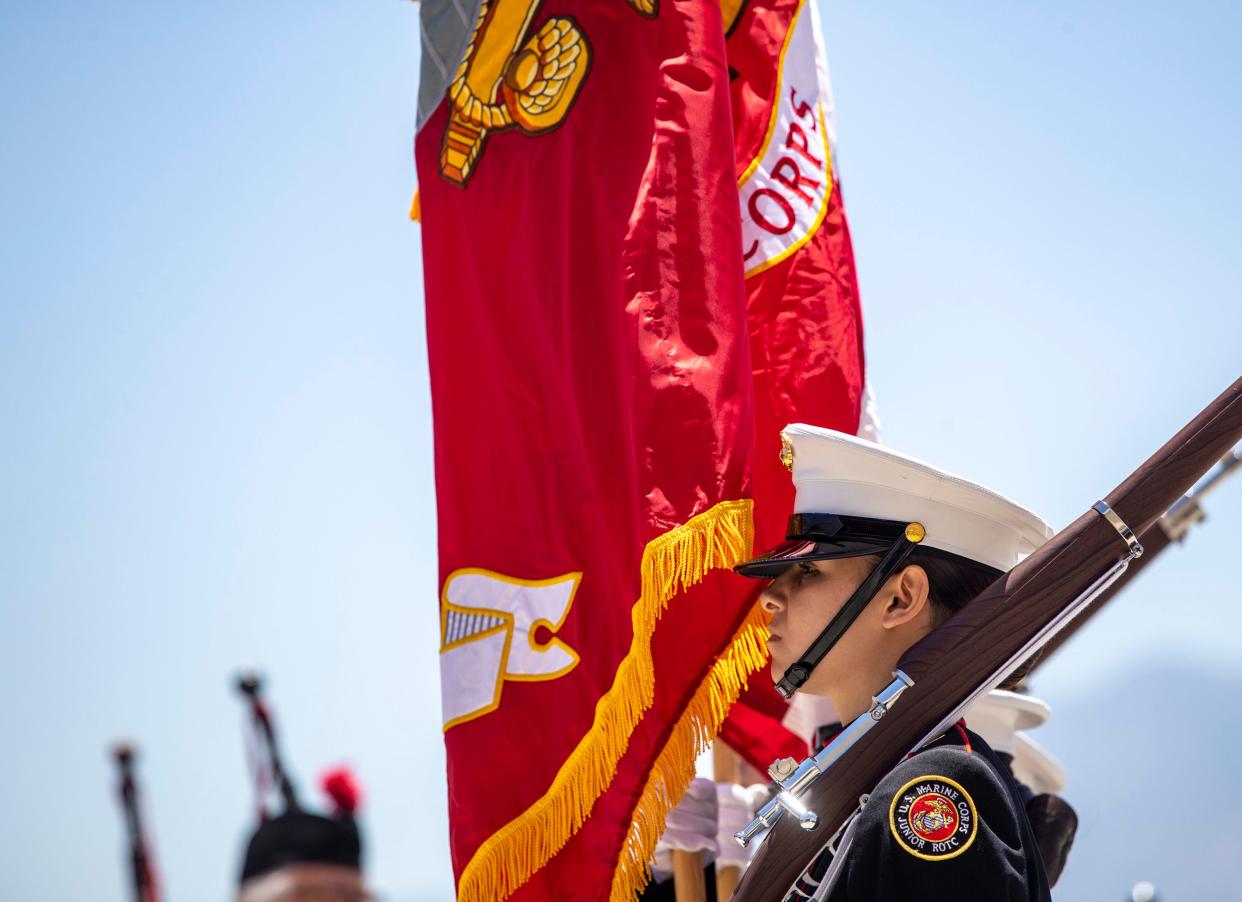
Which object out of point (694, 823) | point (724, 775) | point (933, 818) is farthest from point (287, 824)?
point (724, 775)

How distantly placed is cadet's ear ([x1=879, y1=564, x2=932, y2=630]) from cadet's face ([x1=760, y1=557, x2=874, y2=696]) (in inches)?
1.8

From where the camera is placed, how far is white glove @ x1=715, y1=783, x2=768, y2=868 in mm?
3430

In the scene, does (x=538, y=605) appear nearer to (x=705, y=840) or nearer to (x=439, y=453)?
(x=439, y=453)

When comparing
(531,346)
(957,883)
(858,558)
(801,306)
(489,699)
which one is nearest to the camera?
(957,883)

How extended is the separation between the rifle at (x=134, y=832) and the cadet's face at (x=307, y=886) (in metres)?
0.25

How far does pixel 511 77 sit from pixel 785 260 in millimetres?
833

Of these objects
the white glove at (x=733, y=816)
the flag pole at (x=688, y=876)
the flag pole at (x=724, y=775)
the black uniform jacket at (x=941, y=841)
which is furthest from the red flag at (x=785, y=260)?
the black uniform jacket at (x=941, y=841)

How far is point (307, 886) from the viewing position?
1.75 m

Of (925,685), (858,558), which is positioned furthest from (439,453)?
(925,685)

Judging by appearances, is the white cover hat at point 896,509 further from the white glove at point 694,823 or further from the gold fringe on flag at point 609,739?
the white glove at point 694,823

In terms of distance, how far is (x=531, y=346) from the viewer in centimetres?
324

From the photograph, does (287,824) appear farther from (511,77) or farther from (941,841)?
(511,77)

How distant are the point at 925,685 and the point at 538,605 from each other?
102cm

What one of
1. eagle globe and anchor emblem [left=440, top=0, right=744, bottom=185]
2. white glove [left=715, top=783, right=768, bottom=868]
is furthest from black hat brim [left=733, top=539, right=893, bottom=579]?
eagle globe and anchor emblem [left=440, top=0, right=744, bottom=185]
